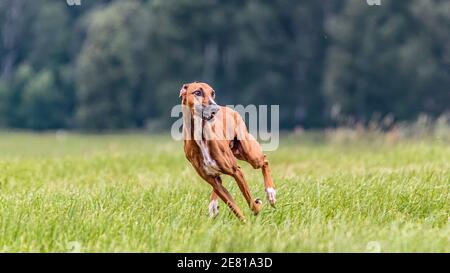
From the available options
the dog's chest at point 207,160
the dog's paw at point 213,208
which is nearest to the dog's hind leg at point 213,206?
the dog's paw at point 213,208

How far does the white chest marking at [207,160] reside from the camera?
6.47 meters

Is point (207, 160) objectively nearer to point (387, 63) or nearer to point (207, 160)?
point (207, 160)

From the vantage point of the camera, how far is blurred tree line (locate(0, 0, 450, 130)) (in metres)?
43.4

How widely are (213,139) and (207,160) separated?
211mm

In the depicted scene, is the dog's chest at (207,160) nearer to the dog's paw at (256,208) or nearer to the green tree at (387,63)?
the dog's paw at (256,208)

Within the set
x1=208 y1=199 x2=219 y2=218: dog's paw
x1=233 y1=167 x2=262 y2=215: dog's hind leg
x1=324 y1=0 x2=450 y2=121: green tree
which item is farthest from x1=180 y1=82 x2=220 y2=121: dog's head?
x1=324 y1=0 x2=450 y2=121: green tree

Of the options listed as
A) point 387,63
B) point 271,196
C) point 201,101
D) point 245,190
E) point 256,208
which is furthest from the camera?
point 387,63

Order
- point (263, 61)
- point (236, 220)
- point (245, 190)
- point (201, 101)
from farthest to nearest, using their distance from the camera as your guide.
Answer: point (263, 61) → point (236, 220) → point (245, 190) → point (201, 101)

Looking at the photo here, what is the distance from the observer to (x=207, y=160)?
21.4ft

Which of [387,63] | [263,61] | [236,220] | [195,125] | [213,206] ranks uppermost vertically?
[195,125]

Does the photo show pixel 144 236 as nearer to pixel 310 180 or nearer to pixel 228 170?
pixel 228 170

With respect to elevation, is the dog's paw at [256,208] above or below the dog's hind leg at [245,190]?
below

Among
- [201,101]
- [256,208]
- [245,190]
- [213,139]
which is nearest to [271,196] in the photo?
[256,208]

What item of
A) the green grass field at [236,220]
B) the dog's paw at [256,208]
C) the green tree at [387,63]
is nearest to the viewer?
the green grass field at [236,220]
